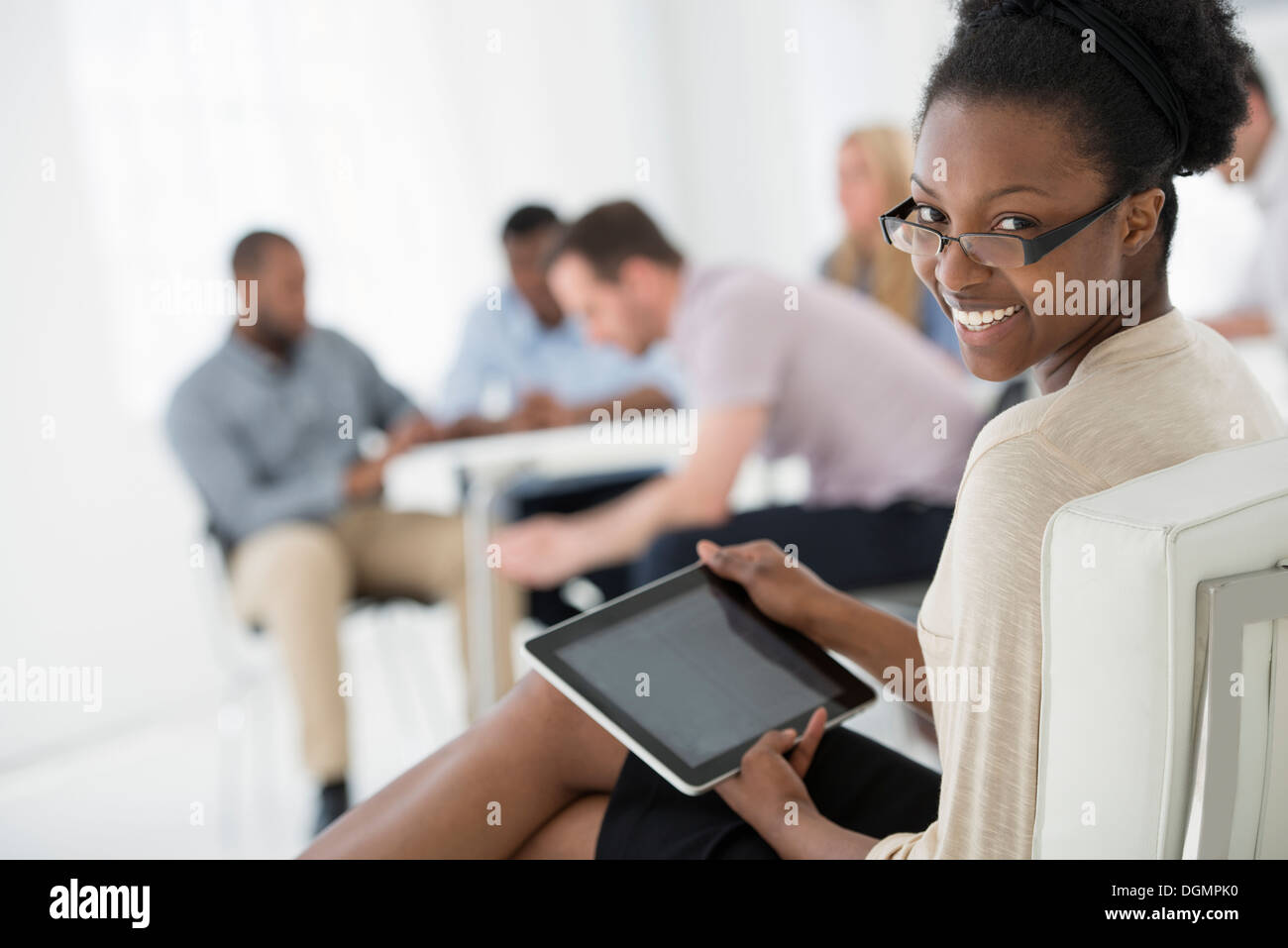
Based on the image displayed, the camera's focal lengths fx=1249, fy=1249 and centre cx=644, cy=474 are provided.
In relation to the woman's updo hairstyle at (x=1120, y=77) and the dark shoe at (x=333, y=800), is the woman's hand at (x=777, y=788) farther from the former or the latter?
the dark shoe at (x=333, y=800)

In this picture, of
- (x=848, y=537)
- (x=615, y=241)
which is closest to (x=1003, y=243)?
(x=848, y=537)

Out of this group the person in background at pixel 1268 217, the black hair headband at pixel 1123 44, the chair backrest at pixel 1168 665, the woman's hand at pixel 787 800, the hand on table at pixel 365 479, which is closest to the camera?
the chair backrest at pixel 1168 665

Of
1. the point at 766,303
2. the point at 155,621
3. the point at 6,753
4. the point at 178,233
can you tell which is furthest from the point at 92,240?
the point at 766,303

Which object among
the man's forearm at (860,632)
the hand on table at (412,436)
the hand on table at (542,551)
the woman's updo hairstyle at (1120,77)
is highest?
the woman's updo hairstyle at (1120,77)

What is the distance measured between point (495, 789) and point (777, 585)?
0.28 metres

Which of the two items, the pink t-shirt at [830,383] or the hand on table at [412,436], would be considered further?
the hand on table at [412,436]

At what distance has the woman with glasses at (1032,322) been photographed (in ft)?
2.29

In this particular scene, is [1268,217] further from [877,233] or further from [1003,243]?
[1003,243]

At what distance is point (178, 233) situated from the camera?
3.21m

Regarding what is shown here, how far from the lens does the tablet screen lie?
3.05 feet

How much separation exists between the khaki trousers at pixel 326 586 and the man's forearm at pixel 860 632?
1417 mm

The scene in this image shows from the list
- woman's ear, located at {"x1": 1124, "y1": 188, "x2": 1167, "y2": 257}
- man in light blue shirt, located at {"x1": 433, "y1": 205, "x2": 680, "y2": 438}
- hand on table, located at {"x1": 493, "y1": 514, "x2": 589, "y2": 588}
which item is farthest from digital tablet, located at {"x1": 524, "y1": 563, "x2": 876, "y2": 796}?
man in light blue shirt, located at {"x1": 433, "y1": 205, "x2": 680, "y2": 438}

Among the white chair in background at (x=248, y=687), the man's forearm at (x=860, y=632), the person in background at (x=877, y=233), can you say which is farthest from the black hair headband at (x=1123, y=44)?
the person in background at (x=877, y=233)
